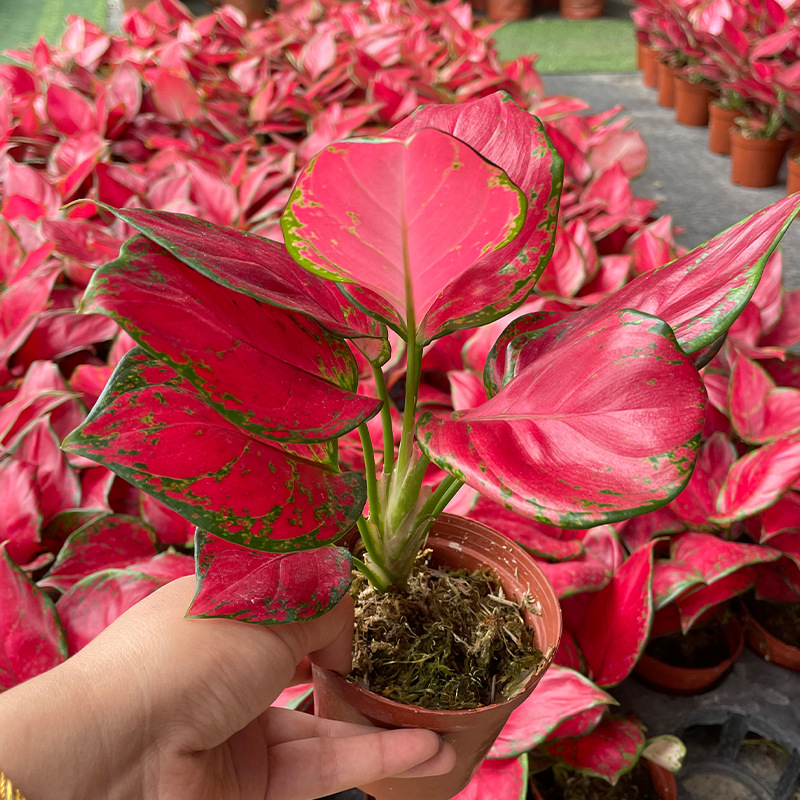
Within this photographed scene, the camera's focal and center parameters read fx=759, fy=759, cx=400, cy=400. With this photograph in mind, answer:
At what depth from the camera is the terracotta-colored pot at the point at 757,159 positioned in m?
2.63

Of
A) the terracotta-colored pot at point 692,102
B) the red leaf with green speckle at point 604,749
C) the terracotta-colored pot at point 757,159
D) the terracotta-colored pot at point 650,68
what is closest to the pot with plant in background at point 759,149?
the terracotta-colored pot at point 757,159

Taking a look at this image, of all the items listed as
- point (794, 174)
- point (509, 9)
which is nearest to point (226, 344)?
point (794, 174)

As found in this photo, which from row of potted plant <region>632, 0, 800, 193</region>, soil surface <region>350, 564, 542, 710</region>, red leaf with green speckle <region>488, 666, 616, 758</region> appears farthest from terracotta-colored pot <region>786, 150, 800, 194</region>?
soil surface <region>350, 564, 542, 710</region>

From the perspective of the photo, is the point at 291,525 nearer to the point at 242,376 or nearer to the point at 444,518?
the point at 242,376

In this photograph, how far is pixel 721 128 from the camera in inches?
119

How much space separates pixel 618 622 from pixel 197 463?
2.09 ft

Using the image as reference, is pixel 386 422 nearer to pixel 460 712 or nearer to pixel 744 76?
pixel 460 712

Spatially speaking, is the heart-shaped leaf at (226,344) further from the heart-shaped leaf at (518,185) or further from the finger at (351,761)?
the finger at (351,761)

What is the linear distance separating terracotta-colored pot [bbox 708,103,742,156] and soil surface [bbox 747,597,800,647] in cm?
233

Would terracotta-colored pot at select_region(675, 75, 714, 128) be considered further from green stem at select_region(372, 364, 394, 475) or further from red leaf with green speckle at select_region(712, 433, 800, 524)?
green stem at select_region(372, 364, 394, 475)

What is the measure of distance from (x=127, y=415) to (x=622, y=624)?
0.67 metres

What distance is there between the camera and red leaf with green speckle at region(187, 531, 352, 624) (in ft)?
1.59

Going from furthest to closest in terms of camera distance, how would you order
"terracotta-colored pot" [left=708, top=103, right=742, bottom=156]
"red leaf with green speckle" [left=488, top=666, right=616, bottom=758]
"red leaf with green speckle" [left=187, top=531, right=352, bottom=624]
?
"terracotta-colored pot" [left=708, top=103, right=742, bottom=156] < "red leaf with green speckle" [left=488, top=666, right=616, bottom=758] < "red leaf with green speckle" [left=187, top=531, right=352, bottom=624]

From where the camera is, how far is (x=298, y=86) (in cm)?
232
